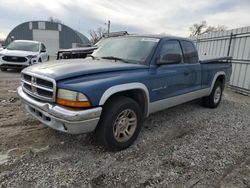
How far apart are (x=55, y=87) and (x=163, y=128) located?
244 centimetres

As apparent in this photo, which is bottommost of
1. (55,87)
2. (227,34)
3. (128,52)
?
(55,87)

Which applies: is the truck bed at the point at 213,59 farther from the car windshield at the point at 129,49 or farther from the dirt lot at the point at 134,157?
the car windshield at the point at 129,49

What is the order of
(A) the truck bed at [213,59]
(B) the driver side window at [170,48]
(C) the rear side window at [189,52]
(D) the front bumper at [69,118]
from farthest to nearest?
1. (A) the truck bed at [213,59]
2. (C) the rear side window at [189,52]
3. (B) the driver side window at [170,48]
4. (D) the front bumper at [69,118]

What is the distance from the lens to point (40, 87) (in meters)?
2.89

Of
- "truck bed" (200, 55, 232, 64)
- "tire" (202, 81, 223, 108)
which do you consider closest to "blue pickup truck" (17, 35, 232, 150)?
"truck bed" (200, 55, 232, 64)

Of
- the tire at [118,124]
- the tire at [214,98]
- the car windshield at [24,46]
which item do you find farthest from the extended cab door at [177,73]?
the car windshield at [24,46]

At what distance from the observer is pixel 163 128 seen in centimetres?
425

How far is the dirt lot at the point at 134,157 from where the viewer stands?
259 cm

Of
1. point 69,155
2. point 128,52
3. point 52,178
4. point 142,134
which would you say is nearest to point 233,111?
point 142,134

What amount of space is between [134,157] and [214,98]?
365 centimetres

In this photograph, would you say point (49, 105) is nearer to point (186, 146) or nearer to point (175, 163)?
point (175, 163)

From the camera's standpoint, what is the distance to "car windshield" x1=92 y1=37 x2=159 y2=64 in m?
3.66

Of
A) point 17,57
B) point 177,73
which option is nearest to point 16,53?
point 17,57

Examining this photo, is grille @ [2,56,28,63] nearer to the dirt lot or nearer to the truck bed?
the dirt lot
